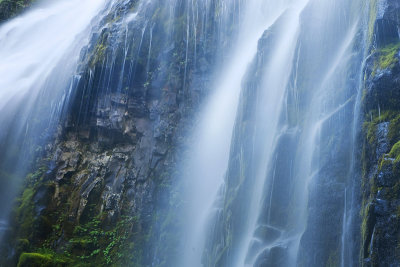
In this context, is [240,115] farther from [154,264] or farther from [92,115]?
[92,115]

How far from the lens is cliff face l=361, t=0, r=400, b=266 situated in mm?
4973

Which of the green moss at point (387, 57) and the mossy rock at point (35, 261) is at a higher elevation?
the green moss at point (387, 57)

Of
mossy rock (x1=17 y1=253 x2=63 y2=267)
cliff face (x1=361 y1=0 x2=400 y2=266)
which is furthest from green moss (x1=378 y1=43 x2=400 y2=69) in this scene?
mossy rock (x1=17 y1=253 x2=63 y2=267)

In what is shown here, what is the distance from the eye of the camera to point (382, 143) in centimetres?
555

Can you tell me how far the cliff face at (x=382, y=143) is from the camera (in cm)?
497

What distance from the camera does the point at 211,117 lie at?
12.8 metres

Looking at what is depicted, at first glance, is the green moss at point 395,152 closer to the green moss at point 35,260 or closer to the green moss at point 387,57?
the green moss at point 387,57

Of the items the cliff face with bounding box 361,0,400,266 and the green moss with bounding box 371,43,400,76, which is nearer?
the cliff face with bounding box 361,0,400,266

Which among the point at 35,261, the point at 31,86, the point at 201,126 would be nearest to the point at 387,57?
the point at 201,126

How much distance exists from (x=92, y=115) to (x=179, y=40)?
16.6 ft

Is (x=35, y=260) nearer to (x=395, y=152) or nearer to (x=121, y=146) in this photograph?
(x=121, y=146)

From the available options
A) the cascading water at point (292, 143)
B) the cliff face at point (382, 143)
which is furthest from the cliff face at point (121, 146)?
the cliff face at point (382, 143)

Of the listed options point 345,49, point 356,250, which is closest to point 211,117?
point 345,49

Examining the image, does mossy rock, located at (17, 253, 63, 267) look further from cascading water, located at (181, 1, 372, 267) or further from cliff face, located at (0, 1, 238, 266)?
cascading water, located at (181, 1, 372, 267)
